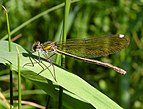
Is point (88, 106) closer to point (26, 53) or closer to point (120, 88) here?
point (26, 53)

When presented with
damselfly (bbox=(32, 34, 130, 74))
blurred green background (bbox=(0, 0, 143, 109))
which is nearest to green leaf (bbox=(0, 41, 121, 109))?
damselfly (bbox=(32, 34, 130, 74))

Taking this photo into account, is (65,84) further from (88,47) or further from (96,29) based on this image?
(96,29)

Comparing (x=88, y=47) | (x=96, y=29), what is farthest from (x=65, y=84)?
(x=96, y=29)

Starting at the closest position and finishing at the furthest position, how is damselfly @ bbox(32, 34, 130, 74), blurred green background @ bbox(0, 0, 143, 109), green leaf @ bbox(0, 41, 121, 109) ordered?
green leaf @ bbox(0, 41, 121, 109) → damselfly @ bbox(32, 34, 130, 74) → blurred green background @ bbox(0, 0, 143, 109)

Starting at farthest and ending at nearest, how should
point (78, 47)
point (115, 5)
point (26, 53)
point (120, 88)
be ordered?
1. point (115, 5)
2. point (120, 88)
3. point (78, 47)
4. point (26, 53)

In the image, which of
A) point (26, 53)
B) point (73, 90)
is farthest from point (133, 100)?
point (73, 90)

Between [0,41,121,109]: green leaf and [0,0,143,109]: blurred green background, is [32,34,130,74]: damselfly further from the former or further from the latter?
[0,0,143,109]: blurred green background

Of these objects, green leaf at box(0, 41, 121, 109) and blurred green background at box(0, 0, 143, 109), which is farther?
blurred green background at box(0, 0, 143, 109)
